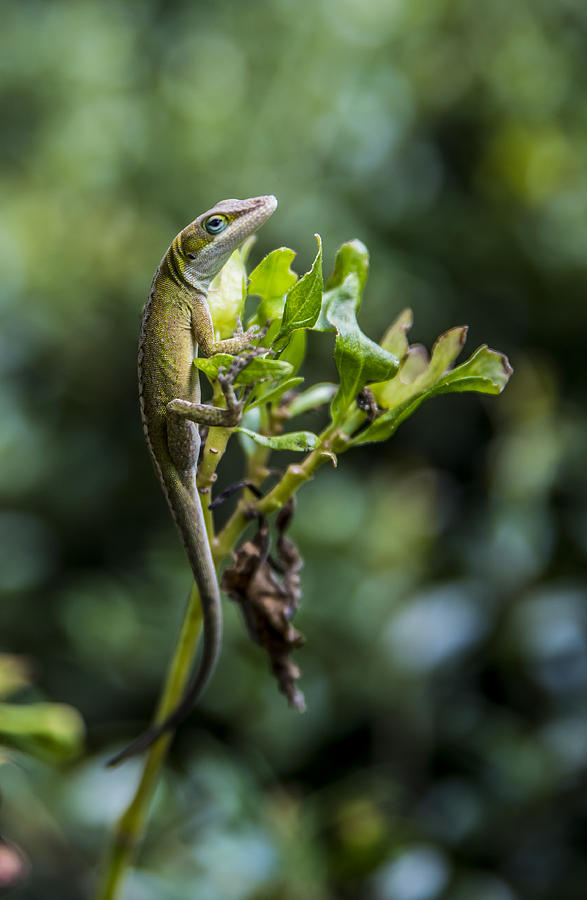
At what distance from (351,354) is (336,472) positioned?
1.98m

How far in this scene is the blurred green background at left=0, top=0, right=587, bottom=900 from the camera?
1.79 metres

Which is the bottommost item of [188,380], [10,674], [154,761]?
[10,674]

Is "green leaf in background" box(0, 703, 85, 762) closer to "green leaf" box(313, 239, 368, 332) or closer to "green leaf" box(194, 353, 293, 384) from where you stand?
"green leaf" box(194, 353, 293, 384)

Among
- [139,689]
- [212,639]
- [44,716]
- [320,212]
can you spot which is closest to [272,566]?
[212,639]

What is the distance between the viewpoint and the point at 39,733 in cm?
107

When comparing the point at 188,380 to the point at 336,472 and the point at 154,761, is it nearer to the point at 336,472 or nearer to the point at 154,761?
the point at 154,761

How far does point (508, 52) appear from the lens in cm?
336

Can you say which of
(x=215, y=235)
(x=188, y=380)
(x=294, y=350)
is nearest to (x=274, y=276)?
(x=294, y=350)

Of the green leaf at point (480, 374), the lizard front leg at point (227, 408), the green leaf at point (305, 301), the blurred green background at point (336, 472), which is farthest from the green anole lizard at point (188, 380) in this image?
the blurred green background at point (336, 472)

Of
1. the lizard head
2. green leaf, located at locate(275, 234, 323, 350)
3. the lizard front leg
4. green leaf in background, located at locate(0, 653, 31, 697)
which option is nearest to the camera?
green leaf, located at locate(275, 234, 323, 350)

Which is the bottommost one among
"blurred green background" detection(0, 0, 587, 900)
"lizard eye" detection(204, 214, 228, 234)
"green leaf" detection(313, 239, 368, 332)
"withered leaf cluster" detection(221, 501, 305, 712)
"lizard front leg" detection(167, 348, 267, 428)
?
"blurred green background" detection(0, 0, 587, 900)

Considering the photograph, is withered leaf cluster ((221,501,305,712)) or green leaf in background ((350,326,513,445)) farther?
withered leaf cluster ((221,501,305,712))

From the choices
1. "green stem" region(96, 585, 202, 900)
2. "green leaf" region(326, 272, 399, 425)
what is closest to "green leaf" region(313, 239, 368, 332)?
"green leaf" region(326, 272, 399, 425)

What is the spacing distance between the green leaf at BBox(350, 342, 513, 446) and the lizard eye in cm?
60
